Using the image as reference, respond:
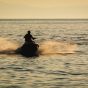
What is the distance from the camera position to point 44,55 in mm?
35781

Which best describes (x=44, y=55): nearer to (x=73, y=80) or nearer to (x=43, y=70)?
(x=43, y=70)

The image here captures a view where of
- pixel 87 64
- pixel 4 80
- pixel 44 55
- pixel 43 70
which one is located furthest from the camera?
pixel 44 55

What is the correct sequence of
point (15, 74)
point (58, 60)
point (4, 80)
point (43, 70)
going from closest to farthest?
point (4, 80)
point (15, 74)
point (43, 70)
point (58, 60)

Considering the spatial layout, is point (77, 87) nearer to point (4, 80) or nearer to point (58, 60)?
point (4, 80)

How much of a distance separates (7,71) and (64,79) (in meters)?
4.14

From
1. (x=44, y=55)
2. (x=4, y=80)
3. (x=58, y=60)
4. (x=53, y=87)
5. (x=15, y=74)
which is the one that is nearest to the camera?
(x=53, y=87)

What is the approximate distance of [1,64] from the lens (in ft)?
96.8

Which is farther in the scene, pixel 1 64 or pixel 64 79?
pixel 1 64

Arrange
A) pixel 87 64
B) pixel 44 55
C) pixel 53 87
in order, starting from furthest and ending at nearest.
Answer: pixel 44 55
pixel 87 64
pixel 53 87

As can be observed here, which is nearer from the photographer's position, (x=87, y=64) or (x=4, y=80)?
(x=4, y=80)

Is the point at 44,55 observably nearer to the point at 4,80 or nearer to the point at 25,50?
the point at 25,50

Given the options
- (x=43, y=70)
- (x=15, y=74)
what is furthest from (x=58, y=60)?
(x=15, y=74)

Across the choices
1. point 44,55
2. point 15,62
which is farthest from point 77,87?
point 44,55

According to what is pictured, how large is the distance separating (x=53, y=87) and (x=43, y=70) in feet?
17.9
